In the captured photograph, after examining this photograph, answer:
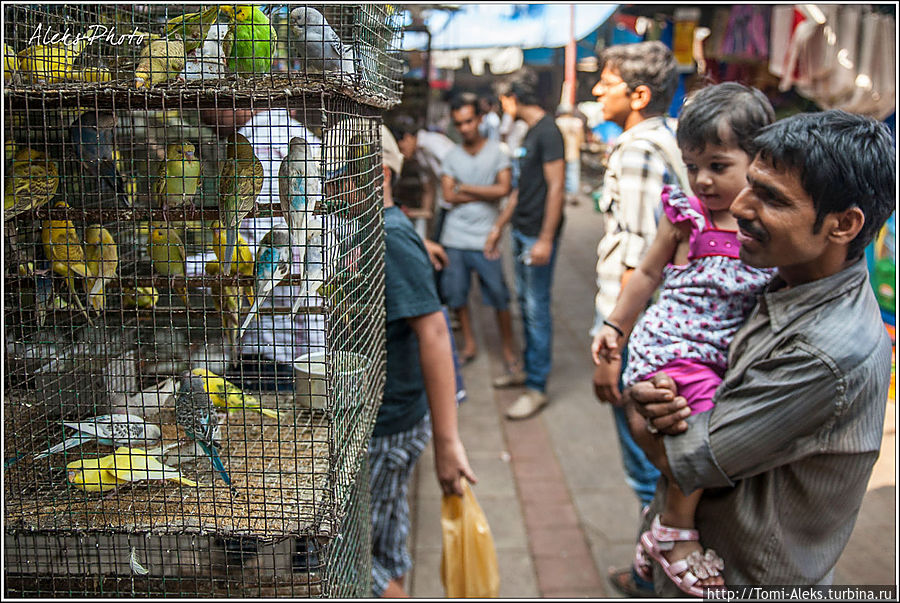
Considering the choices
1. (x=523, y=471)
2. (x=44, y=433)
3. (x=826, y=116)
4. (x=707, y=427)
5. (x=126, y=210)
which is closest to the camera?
(x=126, y=210)

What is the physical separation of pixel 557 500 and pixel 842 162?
2772 mm

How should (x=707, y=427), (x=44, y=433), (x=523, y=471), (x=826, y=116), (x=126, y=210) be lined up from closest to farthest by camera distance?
(x=126, y=210) < (x=44, y=433) < (x=826, y=116) < (x=707, y=427) < (x=523, y=471)

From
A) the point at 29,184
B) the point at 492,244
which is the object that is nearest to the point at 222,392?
the point at 29,184

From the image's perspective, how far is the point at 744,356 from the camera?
166 cm

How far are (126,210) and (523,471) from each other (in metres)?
3.29

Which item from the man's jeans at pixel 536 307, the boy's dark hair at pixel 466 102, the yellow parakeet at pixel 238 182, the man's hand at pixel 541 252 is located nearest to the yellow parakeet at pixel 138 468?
the yellow parakeet at pixel 238 182

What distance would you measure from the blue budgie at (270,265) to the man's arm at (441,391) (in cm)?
87

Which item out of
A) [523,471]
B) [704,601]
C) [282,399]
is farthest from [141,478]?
[523,471]

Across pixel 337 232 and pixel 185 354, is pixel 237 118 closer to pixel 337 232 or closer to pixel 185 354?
pixel 337 232

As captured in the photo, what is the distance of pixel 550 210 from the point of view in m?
4.71

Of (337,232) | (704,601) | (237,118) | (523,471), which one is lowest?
(523,471)

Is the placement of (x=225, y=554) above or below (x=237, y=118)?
below

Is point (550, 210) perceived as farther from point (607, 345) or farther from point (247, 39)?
point (247, 39)

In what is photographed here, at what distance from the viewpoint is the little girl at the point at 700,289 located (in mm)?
1758
